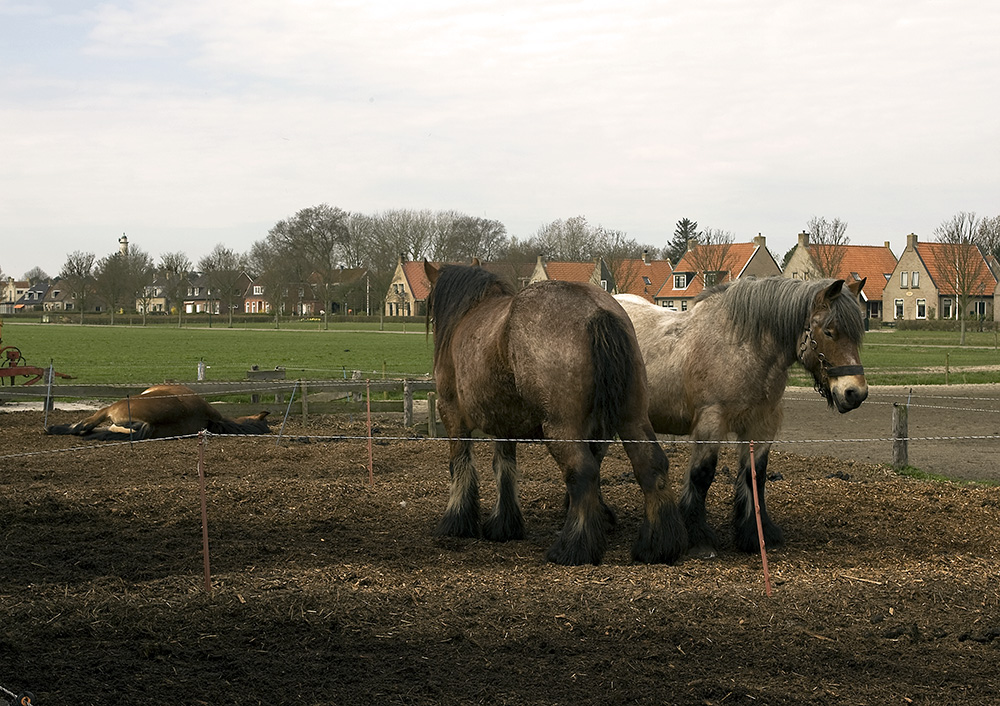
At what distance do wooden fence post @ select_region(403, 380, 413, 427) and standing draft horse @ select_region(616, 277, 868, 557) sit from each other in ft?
27.1

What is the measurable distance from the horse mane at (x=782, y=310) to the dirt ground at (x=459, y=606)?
176 cm

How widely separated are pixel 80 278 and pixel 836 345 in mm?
101624

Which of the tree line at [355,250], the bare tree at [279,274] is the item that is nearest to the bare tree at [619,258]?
the tree line at [355,250]

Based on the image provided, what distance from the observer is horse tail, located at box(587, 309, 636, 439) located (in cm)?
628

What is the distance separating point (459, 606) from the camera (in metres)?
5.41

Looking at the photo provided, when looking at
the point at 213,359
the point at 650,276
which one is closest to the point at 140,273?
the point at 650,276

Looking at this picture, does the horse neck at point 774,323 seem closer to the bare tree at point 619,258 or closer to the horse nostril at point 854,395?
the horse nostril at point 854,395

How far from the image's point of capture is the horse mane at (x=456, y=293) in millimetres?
7859

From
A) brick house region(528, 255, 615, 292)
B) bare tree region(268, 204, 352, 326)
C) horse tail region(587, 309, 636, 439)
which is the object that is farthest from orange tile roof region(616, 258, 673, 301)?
horse tail region(587, 309, 636, 439)

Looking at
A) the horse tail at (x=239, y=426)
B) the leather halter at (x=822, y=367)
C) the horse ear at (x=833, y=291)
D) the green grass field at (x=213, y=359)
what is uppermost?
the horse ear at (x=833, y=291)

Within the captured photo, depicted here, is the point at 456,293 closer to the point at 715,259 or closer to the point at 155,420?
the point at 155,420

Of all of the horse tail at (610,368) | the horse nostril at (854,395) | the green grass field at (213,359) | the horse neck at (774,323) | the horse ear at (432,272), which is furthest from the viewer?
the green grass field at (213,359)

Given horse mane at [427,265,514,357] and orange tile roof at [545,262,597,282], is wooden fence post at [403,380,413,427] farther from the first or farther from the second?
orange tile roof at [545,262,597,282]

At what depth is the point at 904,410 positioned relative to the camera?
11578 millimetres
